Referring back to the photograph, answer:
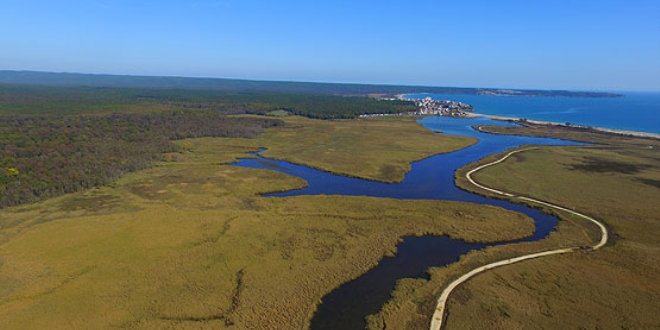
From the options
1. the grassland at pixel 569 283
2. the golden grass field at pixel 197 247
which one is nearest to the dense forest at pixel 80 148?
the golden grass field at pixel 197 247

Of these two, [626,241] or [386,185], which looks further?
[386,185]

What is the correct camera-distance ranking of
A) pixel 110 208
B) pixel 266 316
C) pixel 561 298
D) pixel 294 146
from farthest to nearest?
pixel 294 146 < pixel 110 208 < pixel 561 298 < pixel 266 316

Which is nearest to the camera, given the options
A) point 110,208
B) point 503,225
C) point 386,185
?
point 503,225

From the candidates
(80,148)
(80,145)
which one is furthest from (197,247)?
(80,145)

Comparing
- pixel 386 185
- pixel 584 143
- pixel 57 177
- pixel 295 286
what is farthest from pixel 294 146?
pixel 584 143

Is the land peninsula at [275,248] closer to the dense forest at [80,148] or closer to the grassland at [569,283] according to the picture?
the grassland at [569,283]

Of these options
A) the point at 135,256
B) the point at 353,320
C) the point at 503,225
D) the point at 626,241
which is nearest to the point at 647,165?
the point at 626,241

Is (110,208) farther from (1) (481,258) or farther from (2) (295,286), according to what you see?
(1) (481,258)
